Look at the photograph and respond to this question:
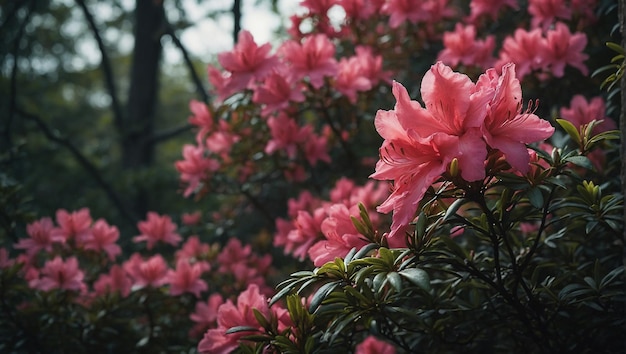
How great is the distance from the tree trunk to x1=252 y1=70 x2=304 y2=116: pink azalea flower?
8.16ft

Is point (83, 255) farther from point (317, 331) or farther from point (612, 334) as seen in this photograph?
point (612, 334)

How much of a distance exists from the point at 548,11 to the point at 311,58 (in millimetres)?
879

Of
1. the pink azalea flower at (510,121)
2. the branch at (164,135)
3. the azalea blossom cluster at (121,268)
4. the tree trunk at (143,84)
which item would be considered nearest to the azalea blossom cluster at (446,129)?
the pink azalea flower at (510,121)

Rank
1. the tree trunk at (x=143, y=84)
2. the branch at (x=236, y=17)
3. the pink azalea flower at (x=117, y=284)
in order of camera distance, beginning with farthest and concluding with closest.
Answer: the tree trunk at (x=143, y=84)
the branch at (x=236, y=17)
the pink azalea flower at (x=117, y=284)

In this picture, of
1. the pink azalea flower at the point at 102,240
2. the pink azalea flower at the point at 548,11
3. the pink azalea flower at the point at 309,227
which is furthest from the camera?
the pink azalea flower at the point at 102,240

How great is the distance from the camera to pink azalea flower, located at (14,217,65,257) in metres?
2.26

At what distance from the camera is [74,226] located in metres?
2.34

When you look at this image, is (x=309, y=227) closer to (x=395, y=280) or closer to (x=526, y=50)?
(x=395, y=280)

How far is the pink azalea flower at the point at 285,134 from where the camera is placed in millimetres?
2336

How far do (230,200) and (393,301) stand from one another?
87.1 inches

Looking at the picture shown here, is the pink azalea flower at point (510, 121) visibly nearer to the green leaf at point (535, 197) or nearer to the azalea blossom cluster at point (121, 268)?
the green leaf at point (535, 197)

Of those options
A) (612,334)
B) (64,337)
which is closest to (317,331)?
(612,334)

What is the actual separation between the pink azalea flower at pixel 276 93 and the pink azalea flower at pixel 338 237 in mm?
843

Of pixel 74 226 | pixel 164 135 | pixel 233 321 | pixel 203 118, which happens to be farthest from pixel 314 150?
pixel 164 135
